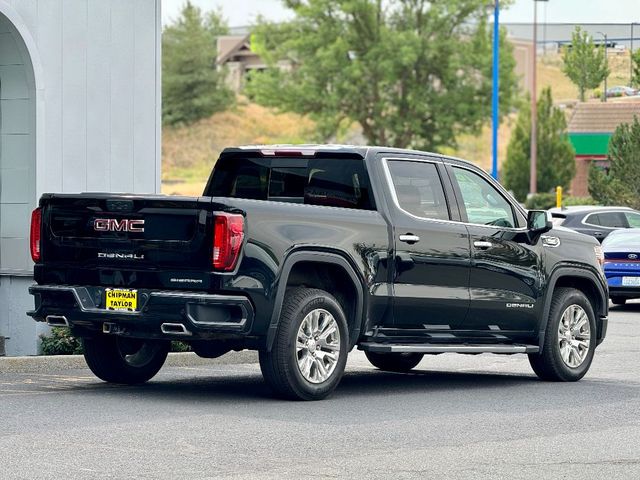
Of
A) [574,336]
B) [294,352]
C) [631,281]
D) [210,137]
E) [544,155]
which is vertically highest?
[210,137]

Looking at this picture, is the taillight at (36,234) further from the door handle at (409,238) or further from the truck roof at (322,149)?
the door handle at (409,238)

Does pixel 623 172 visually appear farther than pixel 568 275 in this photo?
Yes

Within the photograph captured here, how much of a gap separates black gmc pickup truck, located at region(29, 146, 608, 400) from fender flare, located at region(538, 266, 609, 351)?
0.02m

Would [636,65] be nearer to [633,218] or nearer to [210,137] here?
[633,218]

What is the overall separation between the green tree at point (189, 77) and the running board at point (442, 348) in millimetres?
113690

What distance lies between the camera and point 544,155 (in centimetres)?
6806

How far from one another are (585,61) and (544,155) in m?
18.4

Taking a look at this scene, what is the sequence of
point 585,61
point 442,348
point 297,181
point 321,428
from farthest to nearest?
point 585,61 < point 297,181 < point 442,348 < point 321,428

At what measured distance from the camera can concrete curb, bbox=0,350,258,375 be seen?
13.3 metres

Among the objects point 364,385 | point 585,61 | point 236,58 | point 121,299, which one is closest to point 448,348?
point 364,385

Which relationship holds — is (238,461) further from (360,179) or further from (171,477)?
(360,179)

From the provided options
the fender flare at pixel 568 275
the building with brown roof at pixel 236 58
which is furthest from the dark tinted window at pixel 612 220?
the building with brown roof at pixel 236 58

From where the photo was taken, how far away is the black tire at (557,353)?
13477 millimetres

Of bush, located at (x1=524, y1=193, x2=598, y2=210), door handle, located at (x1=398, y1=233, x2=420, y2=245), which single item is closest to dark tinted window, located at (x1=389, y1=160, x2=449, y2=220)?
door handle, located at (x1=398, y1=233, x2=420, y2=245)
